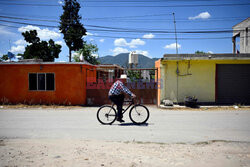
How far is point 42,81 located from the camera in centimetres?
1443

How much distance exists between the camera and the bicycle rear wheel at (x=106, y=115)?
7.26 m

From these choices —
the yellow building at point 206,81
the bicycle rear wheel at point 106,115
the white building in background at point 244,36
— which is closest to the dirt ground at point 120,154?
the bicycle rear wheel at point 106,115

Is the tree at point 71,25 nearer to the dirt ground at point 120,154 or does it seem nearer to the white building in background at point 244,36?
the white building in background at point 244,36

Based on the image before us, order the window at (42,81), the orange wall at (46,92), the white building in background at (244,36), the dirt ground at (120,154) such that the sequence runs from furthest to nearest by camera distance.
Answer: the white building in background at (244,36)
the window at (42,81)
the orange wall at (46,92)
the dirt ground at (120,154)

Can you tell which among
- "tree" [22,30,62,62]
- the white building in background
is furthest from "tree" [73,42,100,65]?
the white building in background

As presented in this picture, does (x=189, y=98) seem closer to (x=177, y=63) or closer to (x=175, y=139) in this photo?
(x=177, y=63)

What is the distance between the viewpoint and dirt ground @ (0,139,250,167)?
3709 millimetres

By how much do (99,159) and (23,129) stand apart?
4.15 metres

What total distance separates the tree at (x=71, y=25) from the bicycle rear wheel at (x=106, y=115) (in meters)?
31.1

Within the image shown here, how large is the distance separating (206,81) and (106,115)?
31.1 feet

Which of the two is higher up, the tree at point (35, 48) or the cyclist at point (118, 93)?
the tree at point (35, 48)

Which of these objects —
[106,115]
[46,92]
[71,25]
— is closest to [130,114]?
[106,115]


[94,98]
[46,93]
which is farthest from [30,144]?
[46,93]

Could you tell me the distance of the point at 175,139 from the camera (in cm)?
535
